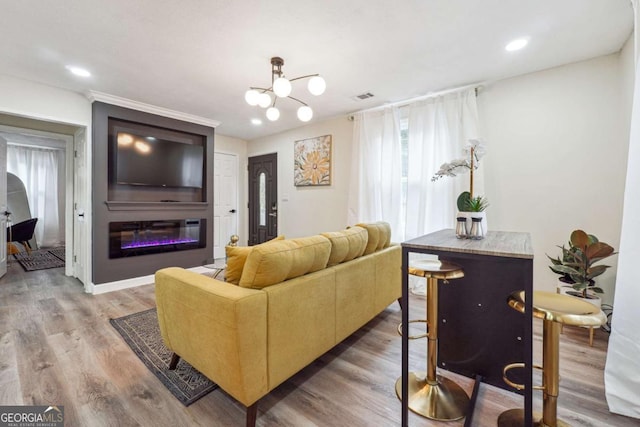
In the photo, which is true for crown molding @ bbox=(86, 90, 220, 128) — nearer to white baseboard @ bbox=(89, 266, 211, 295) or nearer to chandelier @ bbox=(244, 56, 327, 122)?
chandelier @ bbox=(244, 56, 327, 122)

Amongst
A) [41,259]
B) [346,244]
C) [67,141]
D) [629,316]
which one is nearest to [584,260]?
[629,316]

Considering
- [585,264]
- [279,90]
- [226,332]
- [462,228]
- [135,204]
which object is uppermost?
[279,90]

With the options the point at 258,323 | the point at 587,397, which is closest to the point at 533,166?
the point at 587,397

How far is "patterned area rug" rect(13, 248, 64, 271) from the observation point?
459 centimetres

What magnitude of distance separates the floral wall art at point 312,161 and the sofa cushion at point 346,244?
7.98 ft

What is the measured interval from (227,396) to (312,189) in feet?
11.4

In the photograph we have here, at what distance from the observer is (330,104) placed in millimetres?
3758

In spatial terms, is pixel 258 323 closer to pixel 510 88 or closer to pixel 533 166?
pixel 533 166

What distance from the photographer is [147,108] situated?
379 centimetres

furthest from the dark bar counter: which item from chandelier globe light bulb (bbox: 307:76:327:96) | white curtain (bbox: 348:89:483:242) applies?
white curtain (bbox: 348:89:483:242)

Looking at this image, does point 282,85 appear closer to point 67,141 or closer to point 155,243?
point 155,243

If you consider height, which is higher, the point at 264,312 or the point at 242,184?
the point at 242,184

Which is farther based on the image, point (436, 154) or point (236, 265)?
point (436, 154)

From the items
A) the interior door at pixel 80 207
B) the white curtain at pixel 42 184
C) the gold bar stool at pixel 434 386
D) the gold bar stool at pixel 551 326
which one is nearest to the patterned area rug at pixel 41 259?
the white curtain at pixel 42 184
